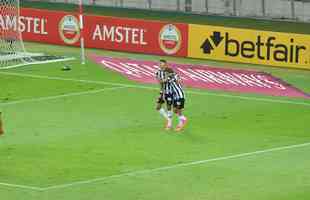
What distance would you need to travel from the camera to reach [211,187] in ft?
93.8

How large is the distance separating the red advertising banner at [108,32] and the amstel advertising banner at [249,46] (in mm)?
753

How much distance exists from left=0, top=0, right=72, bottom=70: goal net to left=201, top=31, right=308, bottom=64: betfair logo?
6045 millimetres

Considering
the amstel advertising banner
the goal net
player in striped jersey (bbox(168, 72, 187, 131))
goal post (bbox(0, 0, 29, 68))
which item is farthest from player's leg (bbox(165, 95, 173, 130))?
goal post (bbox(0, 0, 29, 68))

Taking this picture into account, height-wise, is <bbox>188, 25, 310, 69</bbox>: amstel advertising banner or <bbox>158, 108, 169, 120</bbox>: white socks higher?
<bbox>188, 25, 310, 69</bbox>: amstel advertising banner

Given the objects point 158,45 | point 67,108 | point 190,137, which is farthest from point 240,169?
point 158,45

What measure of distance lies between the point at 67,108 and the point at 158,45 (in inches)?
446

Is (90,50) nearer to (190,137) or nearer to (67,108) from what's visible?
(67,108)

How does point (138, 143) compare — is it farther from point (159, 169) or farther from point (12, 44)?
point (12, 44)

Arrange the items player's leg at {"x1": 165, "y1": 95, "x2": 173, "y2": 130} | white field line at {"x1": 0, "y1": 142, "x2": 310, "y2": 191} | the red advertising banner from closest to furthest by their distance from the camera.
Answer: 1. white field line at {"x1": 0, "y1": 142, "x2": 310, "y2": 191}
2. player's leg at {"x1": 165, "y1": 95, "x2": 173, "y2": 130}
3. the red advertising banner

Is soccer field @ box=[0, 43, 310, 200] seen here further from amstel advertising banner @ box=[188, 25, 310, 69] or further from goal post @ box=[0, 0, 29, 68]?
goal post @ box=[0, 0, 29, 68]

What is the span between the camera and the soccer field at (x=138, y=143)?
2866cm

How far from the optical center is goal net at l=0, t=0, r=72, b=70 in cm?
5062

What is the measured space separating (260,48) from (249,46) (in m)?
0.54

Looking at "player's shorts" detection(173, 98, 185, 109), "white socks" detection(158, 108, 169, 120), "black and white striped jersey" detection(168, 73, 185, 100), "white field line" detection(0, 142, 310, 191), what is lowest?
"white field line" detection(0, 142, 310, 191)
